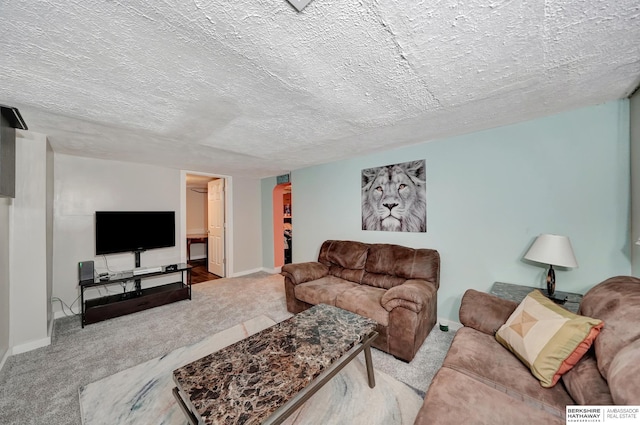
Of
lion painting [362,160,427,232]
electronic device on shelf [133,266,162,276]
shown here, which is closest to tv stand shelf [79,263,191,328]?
electronic device on shelf [133,266,162,276]

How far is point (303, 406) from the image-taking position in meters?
1.61

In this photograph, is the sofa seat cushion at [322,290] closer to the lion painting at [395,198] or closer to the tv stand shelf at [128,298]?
the lion painting at [395,198]

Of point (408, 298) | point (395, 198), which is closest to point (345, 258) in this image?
point (395, 198)

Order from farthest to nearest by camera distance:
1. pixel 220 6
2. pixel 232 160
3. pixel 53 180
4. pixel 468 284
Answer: pixel 232 160 → pixel 53 180 → pixel 468 284 → pixel 220 6

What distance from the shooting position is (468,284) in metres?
2.58

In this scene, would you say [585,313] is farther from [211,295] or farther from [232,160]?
[211,295]

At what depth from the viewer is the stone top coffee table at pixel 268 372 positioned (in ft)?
3.46

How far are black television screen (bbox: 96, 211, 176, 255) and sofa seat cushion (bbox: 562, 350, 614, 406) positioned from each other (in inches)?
183

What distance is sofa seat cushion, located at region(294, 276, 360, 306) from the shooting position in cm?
260

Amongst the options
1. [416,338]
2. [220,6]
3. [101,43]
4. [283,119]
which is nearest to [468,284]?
[416,338]

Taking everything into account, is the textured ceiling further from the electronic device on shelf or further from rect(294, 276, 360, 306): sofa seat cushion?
the electronic device on shelf

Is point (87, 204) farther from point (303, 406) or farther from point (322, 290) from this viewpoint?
point (303, 406)

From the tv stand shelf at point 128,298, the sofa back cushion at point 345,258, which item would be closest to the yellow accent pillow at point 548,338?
the sofa back cushion at point 345,258

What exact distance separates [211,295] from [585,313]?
4.26 m
